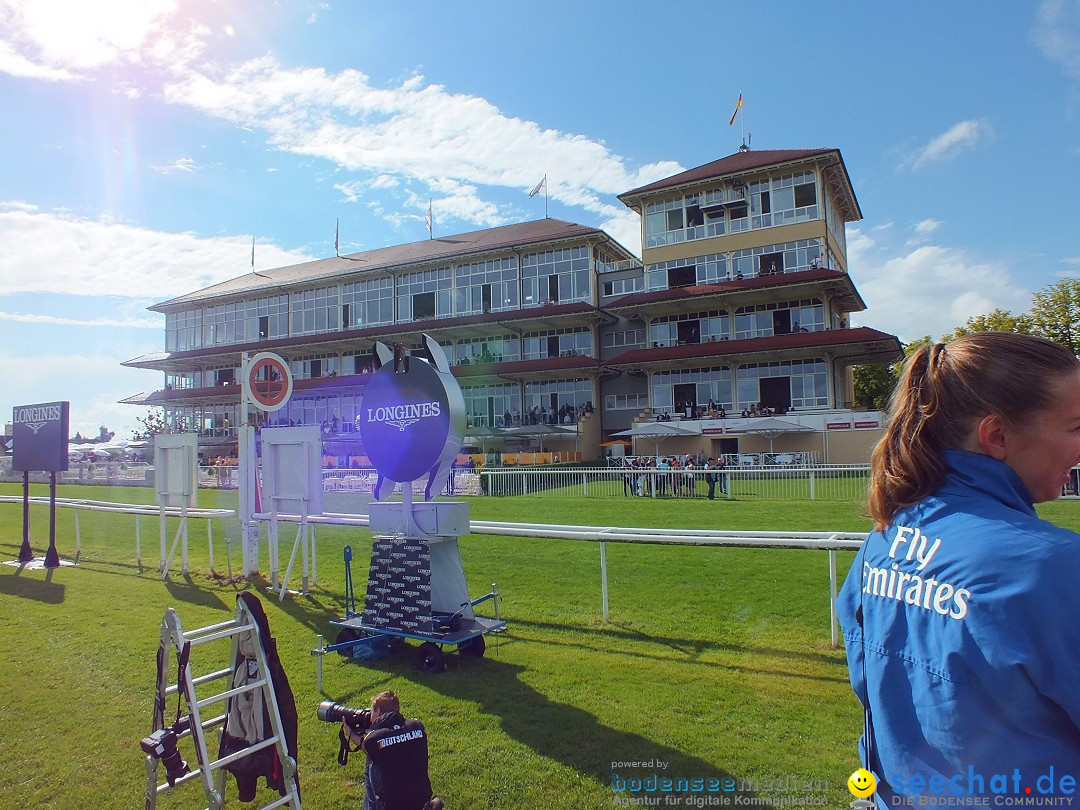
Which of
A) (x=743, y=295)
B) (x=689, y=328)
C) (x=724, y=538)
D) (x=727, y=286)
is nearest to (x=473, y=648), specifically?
(x=724, y=538)

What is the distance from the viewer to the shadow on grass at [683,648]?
6078 millimetres

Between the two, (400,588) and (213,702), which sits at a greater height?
(213,702)

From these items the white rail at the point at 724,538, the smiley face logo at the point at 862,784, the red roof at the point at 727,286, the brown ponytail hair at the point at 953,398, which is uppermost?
the red roof at the point at 727,286

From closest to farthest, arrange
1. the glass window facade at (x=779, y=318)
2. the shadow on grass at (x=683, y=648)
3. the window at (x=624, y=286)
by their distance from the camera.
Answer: the shadow on grass at (x=683, y=648) < the glass window facade at (x=779, y=318) < the window at (x=624, y=286)

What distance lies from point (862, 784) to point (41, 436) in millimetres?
16421

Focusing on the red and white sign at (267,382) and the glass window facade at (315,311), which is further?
the glass window facade at (315,311)

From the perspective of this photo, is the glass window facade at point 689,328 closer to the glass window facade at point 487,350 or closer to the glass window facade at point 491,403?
the glass window facade at point 487,350

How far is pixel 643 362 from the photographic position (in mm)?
42875

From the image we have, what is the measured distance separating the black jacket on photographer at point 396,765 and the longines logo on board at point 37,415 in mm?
13585

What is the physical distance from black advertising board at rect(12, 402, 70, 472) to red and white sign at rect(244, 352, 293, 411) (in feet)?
18.2

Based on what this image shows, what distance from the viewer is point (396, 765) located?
3240mm

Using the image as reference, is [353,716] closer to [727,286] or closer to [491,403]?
[727,286]

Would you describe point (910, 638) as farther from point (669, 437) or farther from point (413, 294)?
point (413, 294)

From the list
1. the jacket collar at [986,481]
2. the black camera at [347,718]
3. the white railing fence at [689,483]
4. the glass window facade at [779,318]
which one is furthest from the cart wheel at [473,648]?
the glass window facade at [779,318]
